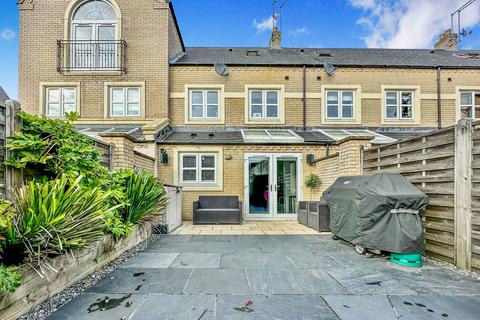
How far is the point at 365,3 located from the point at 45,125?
16778 millimetres

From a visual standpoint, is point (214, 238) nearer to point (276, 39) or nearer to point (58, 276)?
point (58, 276)

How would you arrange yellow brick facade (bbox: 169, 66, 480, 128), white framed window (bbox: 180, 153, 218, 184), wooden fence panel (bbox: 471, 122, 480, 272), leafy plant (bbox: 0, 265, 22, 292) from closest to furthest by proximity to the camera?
leafy plant (bbox: 0, 265, 22, 292), wooden fence panel (bbox: 471, 122, 480, 272), white framed window (bbox: 180, 153, 218, 184), yellow brick facade (bbox: 169, 66, 480, 128)

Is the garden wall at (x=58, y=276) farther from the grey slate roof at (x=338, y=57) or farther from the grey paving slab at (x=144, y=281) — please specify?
the grey slate roof at (x=338, y=57)

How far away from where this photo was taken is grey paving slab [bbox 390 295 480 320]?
2.53 meters

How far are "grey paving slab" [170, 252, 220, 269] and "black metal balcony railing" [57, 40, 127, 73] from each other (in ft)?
28.7

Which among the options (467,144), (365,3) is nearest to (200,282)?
(467,144)

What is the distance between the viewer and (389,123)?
35.4 feet

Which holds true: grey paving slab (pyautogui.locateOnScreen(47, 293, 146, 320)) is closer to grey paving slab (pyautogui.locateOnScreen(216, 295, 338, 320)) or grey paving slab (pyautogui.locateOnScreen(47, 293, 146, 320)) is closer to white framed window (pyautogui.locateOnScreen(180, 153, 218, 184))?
grey paving slab (pyautogui.locateOnScreen(216, 295, 338, 320))

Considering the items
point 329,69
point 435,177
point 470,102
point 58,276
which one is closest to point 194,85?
point 329,69

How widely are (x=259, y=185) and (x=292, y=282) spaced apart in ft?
19.6

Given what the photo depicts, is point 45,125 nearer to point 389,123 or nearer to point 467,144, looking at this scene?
point 467,144

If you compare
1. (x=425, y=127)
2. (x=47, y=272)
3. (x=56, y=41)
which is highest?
(x=56, y=41)

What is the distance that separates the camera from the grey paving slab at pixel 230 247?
491 cm

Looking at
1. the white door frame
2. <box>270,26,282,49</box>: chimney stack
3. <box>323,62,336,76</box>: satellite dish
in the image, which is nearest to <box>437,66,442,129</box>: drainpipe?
<box>323,62,336,76</box>: satellite dish
